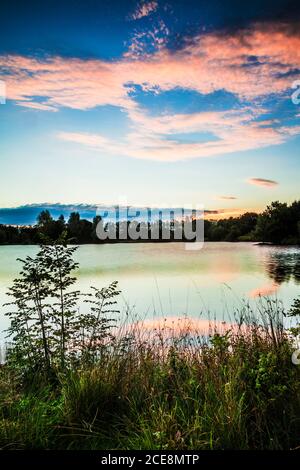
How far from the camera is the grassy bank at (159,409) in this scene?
346 cm

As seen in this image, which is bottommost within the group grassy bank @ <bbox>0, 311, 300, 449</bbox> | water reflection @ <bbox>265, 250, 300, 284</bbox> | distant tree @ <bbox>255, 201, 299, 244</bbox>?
water reflection @ <bbox>265, 250, 300, 284</bbox>

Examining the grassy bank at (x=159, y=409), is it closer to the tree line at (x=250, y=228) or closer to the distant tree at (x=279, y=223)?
the tree line at (x=250, y=228)

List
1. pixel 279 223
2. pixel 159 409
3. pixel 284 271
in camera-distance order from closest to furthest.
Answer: pixel 159 409, pixel 284 271, pixel 279 223

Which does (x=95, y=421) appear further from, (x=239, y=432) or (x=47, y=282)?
(x=47, y=282)

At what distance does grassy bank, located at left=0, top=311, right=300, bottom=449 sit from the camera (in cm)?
346

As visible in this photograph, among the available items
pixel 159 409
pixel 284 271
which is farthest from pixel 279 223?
pixel 159 409

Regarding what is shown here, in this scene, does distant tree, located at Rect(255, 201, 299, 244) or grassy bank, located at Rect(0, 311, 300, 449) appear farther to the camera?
distant tree, located at Rect(255, 201, 299, 244)

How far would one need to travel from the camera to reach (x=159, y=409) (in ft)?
11.8

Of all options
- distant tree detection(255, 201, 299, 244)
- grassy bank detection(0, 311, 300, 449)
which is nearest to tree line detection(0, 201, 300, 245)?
distant tree detection(255, 201, 299, 244)

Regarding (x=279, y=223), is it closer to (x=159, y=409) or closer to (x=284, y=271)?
(x=284, y=271)

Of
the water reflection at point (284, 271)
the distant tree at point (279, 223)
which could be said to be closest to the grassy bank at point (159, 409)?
the water reflection at point (284, 271)

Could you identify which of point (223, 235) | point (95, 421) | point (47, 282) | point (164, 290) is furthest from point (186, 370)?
point (223, 235)

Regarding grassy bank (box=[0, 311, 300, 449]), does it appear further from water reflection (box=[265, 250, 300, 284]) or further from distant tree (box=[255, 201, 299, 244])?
distant tree (box=[255, 201, 299, 244])
